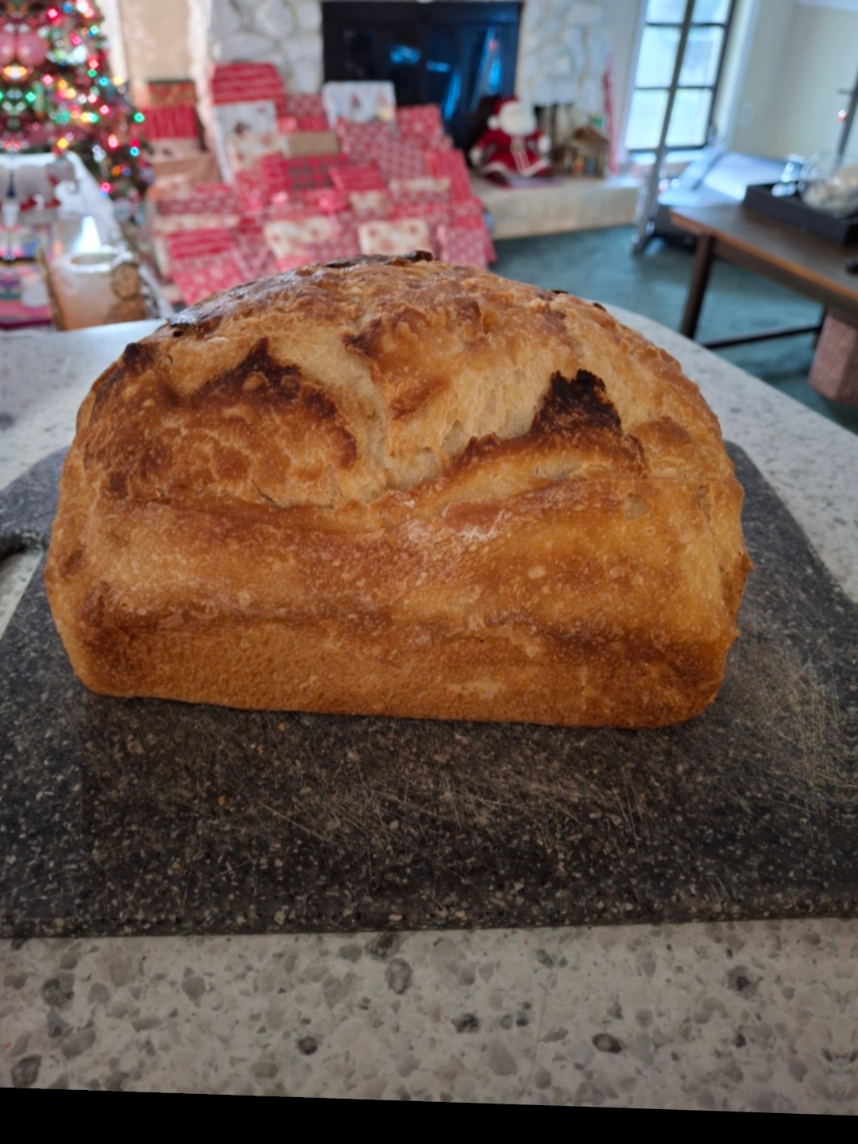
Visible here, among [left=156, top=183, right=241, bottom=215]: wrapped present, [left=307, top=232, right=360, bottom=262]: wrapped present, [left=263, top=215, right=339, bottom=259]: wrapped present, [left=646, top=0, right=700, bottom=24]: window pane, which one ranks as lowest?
[left=307, top=232, right=360, bottom=262]: wrapped present

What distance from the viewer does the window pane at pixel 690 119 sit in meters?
5.84

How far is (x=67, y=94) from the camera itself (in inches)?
128

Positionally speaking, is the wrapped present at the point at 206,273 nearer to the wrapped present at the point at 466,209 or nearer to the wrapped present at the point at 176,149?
the wrapped present at the point at 176,149

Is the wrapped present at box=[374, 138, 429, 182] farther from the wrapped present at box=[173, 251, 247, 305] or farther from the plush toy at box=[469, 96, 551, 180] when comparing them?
the wrapped present at box=[173, 251, 247, 305]

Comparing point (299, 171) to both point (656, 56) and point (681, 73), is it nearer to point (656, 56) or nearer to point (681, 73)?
point (656, 56)

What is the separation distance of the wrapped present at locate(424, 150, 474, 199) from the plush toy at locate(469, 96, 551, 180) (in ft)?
1.49

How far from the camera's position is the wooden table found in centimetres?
228

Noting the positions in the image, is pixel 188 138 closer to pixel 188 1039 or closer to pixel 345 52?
pixel 345 52

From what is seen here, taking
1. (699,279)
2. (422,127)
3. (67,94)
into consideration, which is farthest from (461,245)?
(67,94)

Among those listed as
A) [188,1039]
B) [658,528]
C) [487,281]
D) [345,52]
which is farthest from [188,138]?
[188,1039]

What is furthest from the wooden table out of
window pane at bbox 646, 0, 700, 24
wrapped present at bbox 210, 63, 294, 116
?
window pane at bbox 646, 0, 700, 24

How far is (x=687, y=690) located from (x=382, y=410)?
0.44m

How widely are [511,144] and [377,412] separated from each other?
4.17 meters

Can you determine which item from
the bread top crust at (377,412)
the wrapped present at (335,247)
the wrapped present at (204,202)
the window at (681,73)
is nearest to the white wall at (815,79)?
the window at (681,73)
